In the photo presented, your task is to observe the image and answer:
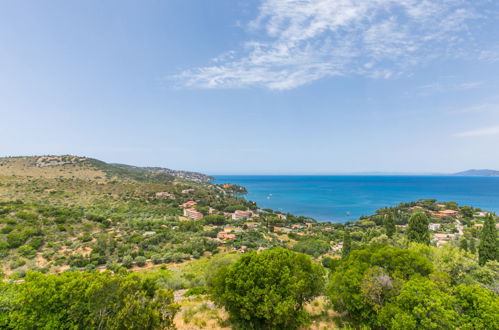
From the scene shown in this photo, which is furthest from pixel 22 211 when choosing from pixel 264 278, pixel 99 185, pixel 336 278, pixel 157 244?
pixel 336 278

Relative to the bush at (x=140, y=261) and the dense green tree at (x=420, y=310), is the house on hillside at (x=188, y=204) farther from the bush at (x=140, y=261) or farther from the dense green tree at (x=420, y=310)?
the dense green tree at (x=420, y=310)

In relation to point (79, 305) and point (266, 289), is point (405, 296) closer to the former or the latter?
point (266, 289)

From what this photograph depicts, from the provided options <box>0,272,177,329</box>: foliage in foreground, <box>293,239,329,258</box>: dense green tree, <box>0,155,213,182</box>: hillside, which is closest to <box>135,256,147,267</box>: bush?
<box>0,272,177,329</box>: foliage in foreground

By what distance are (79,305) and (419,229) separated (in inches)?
1208

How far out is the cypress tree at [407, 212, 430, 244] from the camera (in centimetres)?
2366

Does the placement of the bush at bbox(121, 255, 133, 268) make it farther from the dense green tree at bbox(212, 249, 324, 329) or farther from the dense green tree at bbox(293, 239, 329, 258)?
the dense green tree at bbox(293, 239, 329, 258)

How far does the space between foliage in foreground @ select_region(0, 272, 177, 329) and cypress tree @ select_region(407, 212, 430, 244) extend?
89.7 feet

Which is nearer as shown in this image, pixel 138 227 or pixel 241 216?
pixel 138 227

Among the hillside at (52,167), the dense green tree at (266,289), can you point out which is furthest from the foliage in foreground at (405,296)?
the hillside at (52,167)

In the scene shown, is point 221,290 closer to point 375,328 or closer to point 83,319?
point 83,319

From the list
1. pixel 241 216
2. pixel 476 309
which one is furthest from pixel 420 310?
pixel 241 216

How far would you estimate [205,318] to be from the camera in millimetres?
11000

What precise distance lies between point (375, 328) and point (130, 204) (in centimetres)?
5215

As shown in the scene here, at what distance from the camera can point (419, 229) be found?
2398 centimetres
